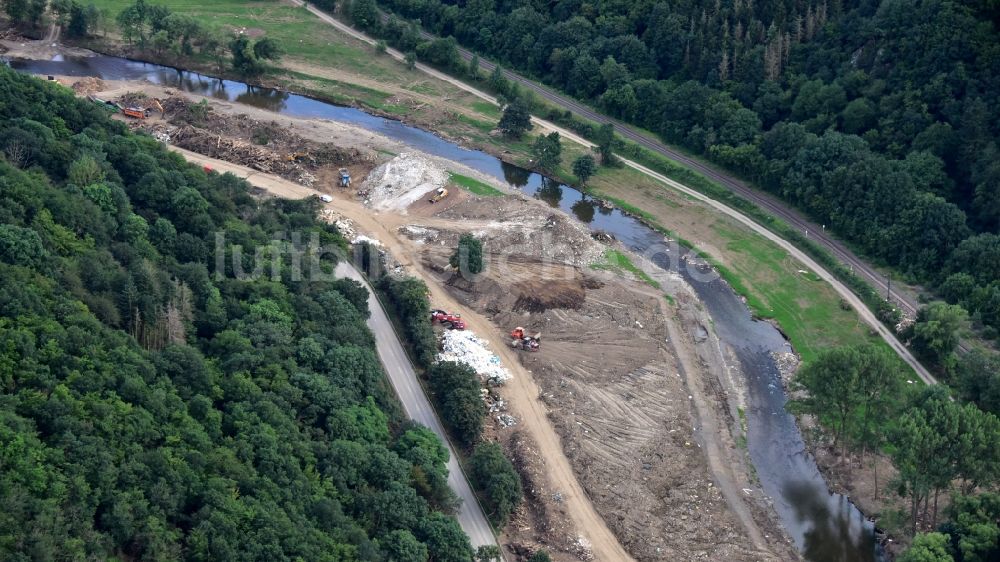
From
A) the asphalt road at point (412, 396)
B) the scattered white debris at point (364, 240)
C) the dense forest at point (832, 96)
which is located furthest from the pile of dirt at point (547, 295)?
the dense forest at point (832, 96)

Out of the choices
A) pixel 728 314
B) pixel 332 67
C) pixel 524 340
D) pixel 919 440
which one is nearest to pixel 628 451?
pixel 524 340

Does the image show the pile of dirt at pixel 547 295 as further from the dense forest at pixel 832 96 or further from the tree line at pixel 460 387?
the dense forest at pixel 832 96

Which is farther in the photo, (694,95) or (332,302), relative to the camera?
(694,95)

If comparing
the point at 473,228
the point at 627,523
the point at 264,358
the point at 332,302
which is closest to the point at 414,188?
the point at 473,228

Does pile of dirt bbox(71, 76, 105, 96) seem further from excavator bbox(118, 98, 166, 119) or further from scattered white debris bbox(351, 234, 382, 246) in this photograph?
scattered white debris bbox(351, 234, 382, 246)

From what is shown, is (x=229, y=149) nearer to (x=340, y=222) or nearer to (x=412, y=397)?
(x=340, y=222)

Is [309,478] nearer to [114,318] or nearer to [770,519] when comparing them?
[114,318]
